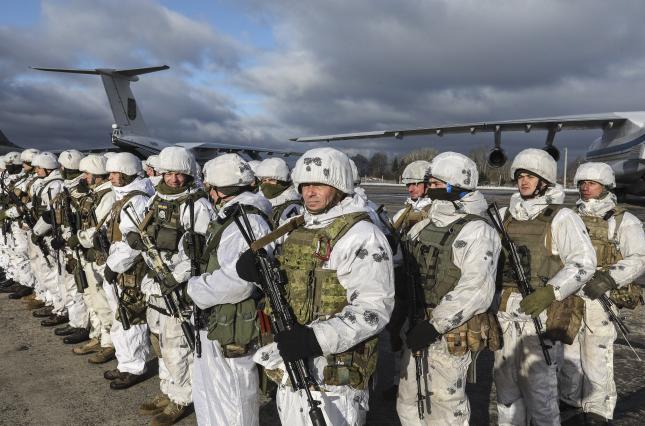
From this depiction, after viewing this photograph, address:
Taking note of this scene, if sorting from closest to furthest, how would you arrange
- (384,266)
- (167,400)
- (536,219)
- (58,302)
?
(384,266)
(536,219)
(167,400)
(58,302)

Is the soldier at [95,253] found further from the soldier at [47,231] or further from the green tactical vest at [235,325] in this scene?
the green tactical vest at [235,325]

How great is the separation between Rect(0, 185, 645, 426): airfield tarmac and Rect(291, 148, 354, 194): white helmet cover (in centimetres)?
259

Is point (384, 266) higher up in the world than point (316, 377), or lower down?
higher up

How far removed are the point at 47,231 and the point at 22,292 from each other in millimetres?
2426

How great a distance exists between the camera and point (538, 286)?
349cm

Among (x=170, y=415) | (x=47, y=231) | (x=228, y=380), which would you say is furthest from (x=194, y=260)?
(x=47, y=231)

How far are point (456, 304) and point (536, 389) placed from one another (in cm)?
124

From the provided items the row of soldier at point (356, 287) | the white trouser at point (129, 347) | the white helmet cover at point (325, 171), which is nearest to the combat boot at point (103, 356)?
the row of soldier at point (356, 287)

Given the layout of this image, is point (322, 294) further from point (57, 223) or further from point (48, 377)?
point (57, 223)

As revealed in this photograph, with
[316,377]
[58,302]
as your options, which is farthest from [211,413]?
[58,302]

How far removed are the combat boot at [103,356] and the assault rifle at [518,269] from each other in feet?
15.6

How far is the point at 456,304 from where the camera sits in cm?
279

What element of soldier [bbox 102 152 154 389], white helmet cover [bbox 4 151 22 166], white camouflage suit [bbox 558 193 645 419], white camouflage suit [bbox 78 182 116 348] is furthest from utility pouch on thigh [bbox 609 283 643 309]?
white helmet cover [bbox 4 151 22 166]

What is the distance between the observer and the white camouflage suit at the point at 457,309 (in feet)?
9.18
